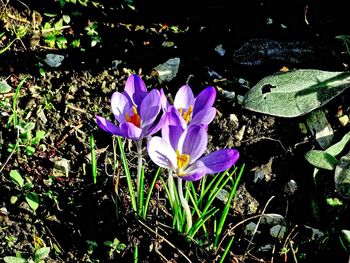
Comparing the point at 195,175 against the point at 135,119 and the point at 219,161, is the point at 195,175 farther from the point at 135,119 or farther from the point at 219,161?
the point at 135,119

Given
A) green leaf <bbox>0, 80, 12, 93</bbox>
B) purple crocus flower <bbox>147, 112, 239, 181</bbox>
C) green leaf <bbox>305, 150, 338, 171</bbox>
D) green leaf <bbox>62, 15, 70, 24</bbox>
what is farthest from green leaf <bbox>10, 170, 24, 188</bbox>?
green leaf <bbox>305, 150, 338, 171</bbox>

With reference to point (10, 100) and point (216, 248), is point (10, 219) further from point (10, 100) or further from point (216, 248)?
point (216, 248)

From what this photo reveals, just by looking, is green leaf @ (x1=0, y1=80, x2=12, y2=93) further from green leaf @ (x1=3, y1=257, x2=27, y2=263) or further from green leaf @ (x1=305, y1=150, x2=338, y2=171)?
green leaf @ (x1=305, y1=150, x2=338, y2=171)

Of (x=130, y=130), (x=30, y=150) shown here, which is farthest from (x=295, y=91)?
(x=30, y=150)

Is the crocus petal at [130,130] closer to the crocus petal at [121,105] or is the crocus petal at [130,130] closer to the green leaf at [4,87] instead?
the crocus petal at [121,105]

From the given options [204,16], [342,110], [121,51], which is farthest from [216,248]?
[204,16]

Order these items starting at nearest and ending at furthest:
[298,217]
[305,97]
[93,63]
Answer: [298,217] → [305,97] → [93,63]
